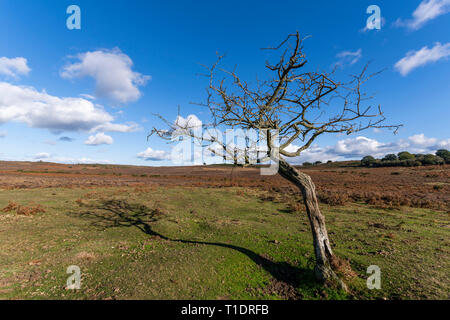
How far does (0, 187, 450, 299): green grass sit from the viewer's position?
496cm

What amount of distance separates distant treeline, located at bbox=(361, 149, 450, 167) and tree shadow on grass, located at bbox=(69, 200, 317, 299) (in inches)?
3017

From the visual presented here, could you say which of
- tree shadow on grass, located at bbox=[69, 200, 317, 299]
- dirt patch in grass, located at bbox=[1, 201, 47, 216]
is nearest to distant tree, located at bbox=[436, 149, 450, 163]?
tree shadow on grass, located at bbox=[69, 200, 317, 299]

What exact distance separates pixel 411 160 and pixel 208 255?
83.5 meters

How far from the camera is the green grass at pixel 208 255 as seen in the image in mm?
4957

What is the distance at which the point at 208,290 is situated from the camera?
5.00 metres

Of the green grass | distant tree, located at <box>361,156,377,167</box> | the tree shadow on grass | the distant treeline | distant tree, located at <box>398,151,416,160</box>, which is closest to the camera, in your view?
the green grass

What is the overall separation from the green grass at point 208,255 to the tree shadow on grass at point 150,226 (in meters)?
0.04

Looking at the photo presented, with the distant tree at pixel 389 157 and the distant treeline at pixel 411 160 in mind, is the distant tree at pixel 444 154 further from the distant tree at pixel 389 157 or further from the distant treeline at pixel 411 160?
the distant tree at pixel 389 157

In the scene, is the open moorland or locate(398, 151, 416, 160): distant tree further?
locate(398, 151, 416, 160): distant tree
